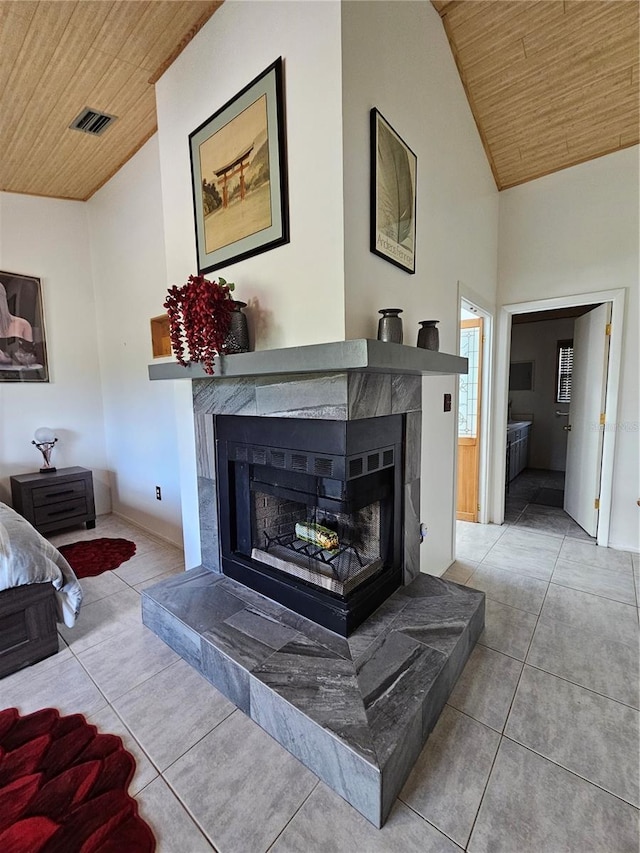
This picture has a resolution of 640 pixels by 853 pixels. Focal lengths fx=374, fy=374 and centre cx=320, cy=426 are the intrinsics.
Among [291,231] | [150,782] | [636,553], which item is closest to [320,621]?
[150,782]

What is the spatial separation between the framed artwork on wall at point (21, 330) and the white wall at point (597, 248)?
4.40 meters

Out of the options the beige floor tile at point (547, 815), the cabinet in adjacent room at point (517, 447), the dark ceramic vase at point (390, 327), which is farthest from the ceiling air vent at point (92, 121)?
the cabinet in adjacent room at point (517, 447)

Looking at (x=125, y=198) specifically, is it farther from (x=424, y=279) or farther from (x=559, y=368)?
(x=559, y=368)

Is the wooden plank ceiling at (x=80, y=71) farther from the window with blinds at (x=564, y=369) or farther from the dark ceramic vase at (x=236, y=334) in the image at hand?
the window with blinds at (x=564, y=369)

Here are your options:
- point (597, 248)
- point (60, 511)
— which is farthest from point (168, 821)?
point (597, 248)

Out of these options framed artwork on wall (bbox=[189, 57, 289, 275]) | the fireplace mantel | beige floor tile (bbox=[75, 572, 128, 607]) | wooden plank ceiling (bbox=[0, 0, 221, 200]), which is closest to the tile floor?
beige floor tile (bbox=[75, 572, 128, 607])

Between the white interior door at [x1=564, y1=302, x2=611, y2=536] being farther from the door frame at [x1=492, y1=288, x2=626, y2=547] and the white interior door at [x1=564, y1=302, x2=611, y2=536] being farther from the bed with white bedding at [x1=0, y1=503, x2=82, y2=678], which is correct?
the bed with white bedding at [x1=0, y1=503, x2=82, y2=678]

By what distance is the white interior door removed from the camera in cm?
308

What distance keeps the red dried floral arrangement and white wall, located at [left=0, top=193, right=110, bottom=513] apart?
2750 mm

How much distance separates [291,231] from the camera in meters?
1.64

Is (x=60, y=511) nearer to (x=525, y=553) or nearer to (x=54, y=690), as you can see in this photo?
(x=54, y=690)

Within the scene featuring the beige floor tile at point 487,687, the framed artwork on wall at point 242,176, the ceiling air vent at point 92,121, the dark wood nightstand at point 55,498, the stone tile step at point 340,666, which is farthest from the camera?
the dark wood nightstand at point 55,498

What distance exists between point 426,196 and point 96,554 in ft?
11.6

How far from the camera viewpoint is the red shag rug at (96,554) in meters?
2.84
